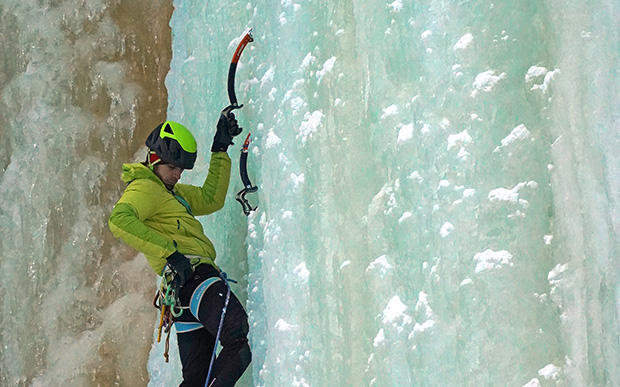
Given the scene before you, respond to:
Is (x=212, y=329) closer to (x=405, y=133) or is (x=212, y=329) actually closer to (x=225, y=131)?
(x=225, y=131)

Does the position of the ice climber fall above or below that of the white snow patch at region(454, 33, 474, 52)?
below

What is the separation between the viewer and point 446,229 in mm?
2289

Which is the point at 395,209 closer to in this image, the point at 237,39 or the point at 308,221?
the point at 308,221

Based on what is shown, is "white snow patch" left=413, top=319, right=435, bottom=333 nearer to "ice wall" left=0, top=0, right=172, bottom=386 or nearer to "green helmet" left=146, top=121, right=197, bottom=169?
"green helmet" left=146, top=121, right=197, bottom=169

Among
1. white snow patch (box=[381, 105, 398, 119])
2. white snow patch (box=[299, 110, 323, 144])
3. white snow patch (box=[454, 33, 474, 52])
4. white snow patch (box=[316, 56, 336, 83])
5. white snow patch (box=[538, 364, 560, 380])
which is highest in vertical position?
white snow patch (box=[316, 56, 336, 83])

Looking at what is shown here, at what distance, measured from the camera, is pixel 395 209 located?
2.47 m

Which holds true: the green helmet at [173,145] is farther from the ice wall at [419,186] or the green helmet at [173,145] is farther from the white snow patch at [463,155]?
the white snow patch at [463,155]

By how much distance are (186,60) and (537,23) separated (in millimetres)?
1865

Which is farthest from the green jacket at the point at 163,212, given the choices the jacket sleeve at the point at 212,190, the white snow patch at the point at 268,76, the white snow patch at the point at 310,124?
the white snow patch at the point at 310,124

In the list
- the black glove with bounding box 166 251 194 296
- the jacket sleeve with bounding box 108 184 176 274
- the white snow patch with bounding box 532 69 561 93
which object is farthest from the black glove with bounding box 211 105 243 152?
the white snow patch with bounding box 532 69 561 93

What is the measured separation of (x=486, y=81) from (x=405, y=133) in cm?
30

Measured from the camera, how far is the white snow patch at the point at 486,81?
2.26 metres

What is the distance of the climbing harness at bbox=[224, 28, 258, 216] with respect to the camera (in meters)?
3.12

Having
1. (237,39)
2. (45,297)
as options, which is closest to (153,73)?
(45,297)
